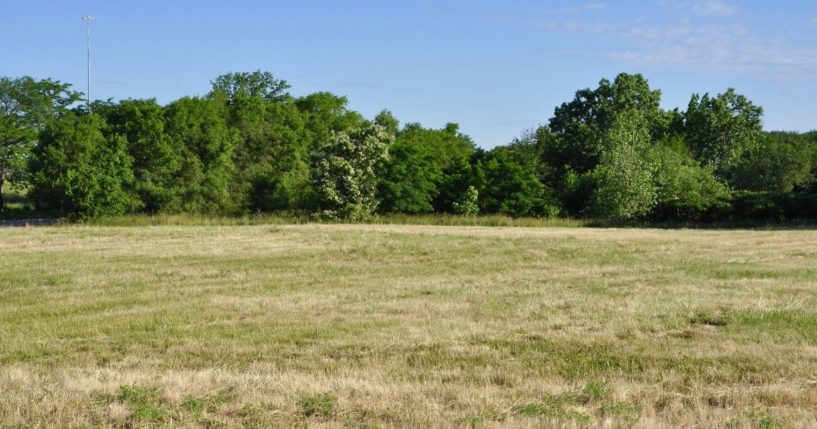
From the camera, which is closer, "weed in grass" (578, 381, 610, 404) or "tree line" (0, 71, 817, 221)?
"weed in grass" (578, 381, 610, 404)


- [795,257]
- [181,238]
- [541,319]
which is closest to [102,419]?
[541,319]

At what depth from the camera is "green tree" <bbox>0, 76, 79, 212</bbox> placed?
213 ft

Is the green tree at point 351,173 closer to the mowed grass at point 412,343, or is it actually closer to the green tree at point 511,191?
the green tree at point 511,191

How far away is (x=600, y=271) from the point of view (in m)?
19.4

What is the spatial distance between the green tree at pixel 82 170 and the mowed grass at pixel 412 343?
28.0m

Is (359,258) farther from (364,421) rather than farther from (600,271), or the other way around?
(364,421)

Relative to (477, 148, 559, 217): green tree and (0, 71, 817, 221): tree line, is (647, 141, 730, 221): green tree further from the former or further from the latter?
(477, 148, 559, 217): green tree

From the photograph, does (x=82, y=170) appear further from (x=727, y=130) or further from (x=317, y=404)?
(x=727, y=130)

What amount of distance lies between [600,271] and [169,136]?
159 ft

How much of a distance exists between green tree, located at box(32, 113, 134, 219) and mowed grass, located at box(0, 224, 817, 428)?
28012 mm

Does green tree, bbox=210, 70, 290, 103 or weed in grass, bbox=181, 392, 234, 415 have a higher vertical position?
green tree, bbox=210, 70, 290, 103

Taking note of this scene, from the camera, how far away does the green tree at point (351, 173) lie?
53844 mm

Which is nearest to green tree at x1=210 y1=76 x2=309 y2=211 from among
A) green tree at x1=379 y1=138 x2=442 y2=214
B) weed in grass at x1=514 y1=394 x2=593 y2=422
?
green tree at x1=379 y1=138 x2=442 y2=214

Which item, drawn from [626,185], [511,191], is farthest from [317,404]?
[511,191]
